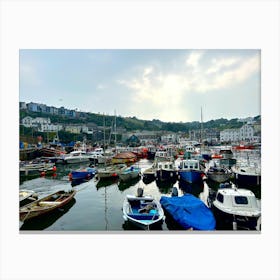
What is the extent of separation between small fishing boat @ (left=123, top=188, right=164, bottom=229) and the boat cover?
0.92ft

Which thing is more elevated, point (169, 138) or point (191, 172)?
point (169, 138)

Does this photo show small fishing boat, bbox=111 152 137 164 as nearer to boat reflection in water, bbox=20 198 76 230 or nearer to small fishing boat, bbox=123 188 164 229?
boat reflection in water, bbox=20 198 76 230

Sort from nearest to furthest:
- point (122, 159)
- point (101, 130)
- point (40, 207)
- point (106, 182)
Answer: point (40, 207)
point (106, 182)
point (122, 159)
point (101, 130)

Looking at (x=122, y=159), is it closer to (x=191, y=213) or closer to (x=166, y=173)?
(x=166, y=173)

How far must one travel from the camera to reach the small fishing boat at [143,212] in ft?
13.8

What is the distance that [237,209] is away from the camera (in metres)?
4.37

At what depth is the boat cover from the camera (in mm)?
3932

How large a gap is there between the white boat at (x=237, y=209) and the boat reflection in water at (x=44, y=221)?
3648 mm

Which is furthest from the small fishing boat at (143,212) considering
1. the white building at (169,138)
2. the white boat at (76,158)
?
the white building at (169,138)

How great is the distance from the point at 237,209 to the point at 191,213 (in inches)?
36.1

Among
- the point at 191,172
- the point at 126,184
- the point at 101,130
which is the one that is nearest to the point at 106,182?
the point at 126,184

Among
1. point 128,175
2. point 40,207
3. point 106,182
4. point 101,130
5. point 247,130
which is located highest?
point 101,130
